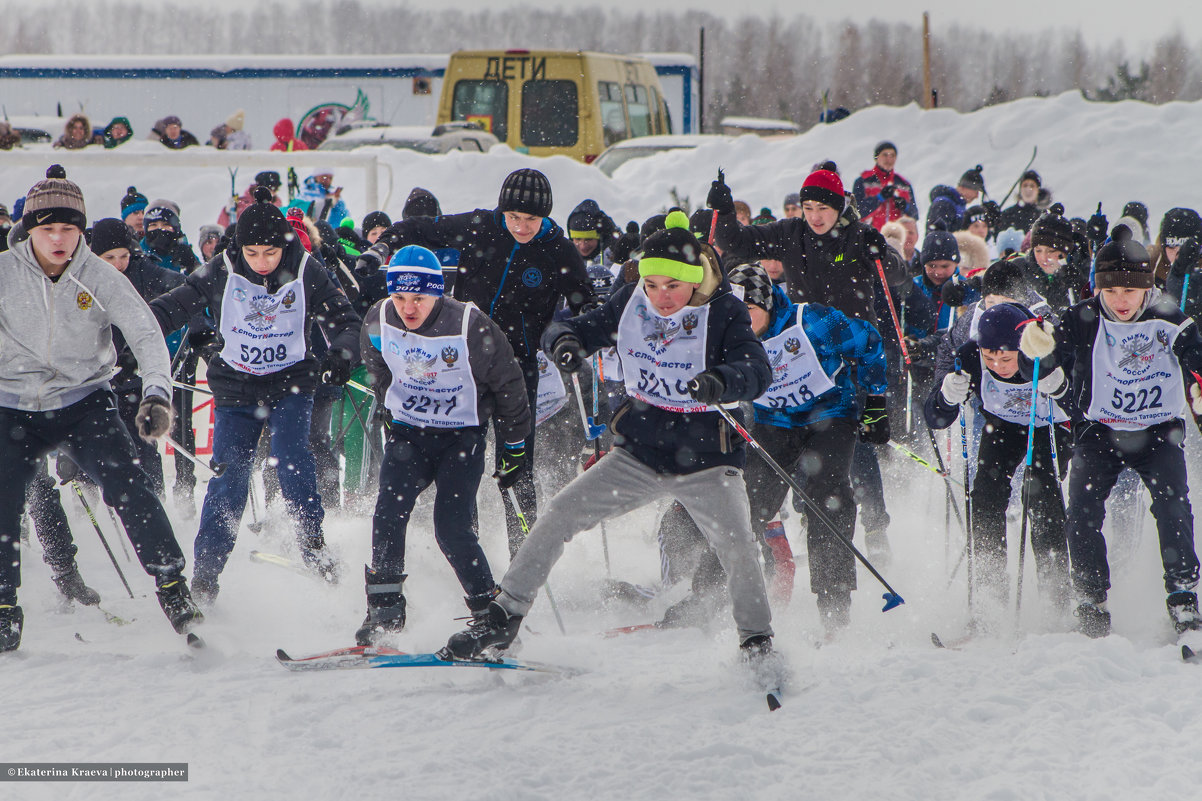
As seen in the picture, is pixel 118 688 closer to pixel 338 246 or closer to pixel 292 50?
pixel 338 246

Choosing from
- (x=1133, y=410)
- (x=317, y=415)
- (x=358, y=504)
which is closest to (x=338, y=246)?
(x=317, y=415)

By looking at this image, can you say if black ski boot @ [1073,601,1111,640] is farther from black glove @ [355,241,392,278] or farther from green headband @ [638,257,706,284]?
black glove @ [355,241,392,278]

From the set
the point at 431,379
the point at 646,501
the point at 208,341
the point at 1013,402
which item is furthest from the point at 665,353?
the point at 208,341

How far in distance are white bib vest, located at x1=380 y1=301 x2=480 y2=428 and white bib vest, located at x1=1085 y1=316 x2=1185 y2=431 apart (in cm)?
273

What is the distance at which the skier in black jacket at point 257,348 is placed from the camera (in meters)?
5.12

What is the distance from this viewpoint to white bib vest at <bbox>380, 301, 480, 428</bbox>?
4523 millimetres

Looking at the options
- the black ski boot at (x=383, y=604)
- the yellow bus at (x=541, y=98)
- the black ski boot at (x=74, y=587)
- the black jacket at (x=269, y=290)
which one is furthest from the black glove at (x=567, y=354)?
the yellow bus at (x=541, y=98)

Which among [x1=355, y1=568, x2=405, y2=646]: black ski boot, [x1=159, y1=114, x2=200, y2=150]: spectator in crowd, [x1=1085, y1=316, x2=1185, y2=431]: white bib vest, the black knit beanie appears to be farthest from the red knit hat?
[x1=159, y1=114, x2=200, y2=150]: spectator in crowd

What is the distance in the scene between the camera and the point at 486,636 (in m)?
4.15

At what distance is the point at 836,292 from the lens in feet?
18.3

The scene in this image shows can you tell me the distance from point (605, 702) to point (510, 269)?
7.71ft

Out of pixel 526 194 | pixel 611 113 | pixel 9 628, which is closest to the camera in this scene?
pixel 9 628

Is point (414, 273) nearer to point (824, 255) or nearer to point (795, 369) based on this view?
Answer: point (795, 369)

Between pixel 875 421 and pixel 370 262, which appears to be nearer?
pixel 875 421
